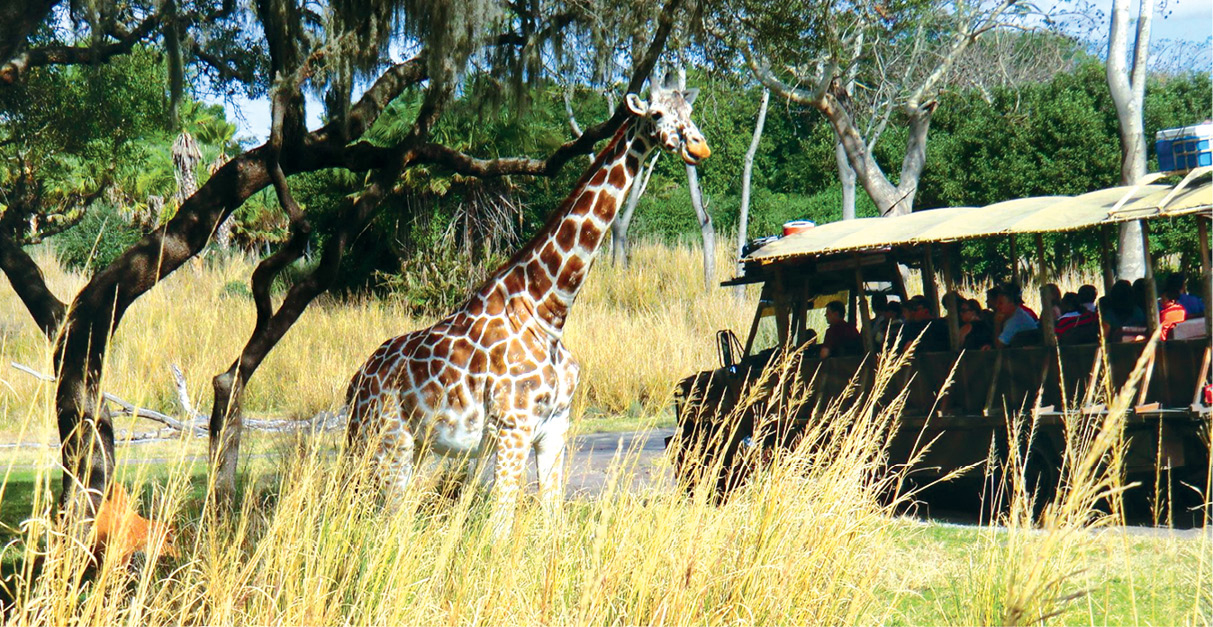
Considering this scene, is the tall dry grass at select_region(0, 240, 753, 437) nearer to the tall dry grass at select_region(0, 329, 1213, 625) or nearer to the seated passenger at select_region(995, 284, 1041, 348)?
the seated passenger at select_region(995, 284, 1041, 348)

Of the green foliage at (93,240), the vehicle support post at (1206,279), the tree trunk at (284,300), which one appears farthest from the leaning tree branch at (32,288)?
the green foliage at (93,240)

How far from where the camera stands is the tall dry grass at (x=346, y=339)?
1502 centimetres

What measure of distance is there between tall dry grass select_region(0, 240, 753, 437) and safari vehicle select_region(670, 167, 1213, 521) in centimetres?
396

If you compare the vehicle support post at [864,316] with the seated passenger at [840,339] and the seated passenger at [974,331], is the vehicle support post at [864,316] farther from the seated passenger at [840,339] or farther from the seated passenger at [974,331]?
the seated passenger at [974,331]

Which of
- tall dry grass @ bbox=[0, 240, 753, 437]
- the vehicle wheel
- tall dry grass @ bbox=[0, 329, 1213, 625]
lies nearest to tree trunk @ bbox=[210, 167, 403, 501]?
tall dry grass @ bbox=[0, 329, 1213, 625]

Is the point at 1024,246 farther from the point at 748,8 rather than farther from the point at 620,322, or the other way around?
the point at 748,8

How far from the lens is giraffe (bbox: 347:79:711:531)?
20.3 feet

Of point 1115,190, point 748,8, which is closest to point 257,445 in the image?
point 748,8

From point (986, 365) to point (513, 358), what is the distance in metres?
4.17

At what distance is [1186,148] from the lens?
8.39m

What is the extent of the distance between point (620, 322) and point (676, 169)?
16.6 m

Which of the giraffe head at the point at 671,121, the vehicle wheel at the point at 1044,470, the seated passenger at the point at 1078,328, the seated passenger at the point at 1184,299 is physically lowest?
the vehicle wheel at the point at 1044,470

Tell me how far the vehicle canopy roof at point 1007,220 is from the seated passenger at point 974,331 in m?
0.82

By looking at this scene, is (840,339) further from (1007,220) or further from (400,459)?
(400,459)
